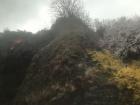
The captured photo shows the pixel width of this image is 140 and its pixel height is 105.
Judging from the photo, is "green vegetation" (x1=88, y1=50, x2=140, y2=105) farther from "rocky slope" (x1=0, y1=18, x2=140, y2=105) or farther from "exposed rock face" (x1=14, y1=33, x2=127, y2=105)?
"exposed rock face" (x1=14, y1=33, x2=127, y2=105)

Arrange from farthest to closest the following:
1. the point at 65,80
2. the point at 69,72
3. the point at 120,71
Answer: the point at 69,72, the point at 65,80, the point at 120,71

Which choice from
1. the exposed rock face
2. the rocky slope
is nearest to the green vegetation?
the rocky slope

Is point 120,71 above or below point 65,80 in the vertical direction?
above

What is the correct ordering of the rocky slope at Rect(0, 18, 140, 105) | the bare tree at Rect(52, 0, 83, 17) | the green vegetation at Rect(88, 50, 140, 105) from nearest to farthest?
the green vegetation at Rect(88, 50, 140, 105)
the rocky slope at Rect(0, 18, 140, 105)
the bare tree at Rect(52, 0, 83, 17)

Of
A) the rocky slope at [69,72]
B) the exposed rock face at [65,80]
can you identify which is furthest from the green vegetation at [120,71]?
the exposed rock face at [65,80]

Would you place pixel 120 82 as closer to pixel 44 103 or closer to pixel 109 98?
pixel 109 98

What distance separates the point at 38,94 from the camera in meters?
18.2

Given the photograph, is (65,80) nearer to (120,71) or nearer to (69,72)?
(69,72)

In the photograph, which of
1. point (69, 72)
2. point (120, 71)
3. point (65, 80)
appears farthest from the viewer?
point (69, 72)

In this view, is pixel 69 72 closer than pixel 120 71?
No

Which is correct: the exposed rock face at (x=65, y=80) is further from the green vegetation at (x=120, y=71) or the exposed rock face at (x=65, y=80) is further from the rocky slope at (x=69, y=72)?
the green vegetation at (x=120, y=71)

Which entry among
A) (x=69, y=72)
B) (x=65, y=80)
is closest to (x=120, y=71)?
(x=69, y=72)

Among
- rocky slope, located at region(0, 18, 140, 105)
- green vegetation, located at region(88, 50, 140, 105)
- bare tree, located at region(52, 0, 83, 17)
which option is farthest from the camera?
bare tree, located at region(52, 0, 83, 17)

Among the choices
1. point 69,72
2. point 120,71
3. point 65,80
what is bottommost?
point 65,80
